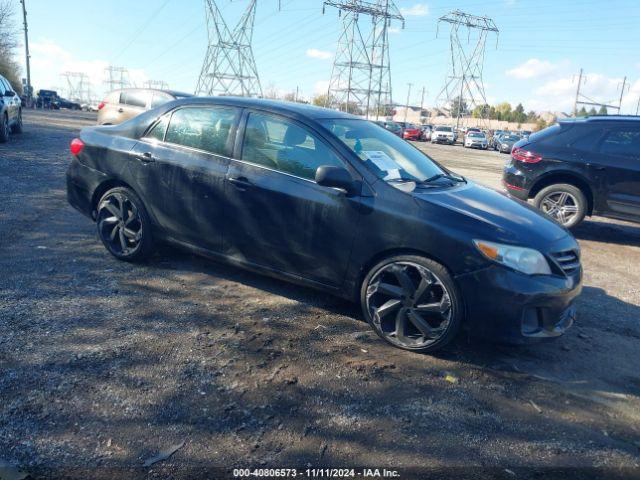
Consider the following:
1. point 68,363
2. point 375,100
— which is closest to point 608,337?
point 68,363

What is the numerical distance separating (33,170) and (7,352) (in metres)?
7.96

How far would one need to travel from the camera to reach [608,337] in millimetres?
4215

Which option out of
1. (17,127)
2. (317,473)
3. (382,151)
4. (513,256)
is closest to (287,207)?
(382,151)

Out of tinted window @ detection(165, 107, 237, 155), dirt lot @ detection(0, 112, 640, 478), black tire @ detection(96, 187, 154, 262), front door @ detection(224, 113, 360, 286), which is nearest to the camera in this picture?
dirt lot @ detection(0, 112, 640, 478)

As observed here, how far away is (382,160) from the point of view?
13.5 ft

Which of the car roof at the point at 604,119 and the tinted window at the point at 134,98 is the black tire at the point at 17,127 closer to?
the tinted window at the point at 134,98

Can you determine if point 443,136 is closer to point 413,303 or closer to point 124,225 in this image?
point 124,225

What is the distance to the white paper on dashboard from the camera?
4.00m

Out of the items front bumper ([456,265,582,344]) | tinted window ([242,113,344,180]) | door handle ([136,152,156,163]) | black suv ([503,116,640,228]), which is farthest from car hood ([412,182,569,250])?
black suv ([503,116,640,228])

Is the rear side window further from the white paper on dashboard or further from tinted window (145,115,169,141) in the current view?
tinted window (145,115,169,141)

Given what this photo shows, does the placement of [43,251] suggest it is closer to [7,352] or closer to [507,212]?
[7,352]

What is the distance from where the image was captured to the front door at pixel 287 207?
151 inches

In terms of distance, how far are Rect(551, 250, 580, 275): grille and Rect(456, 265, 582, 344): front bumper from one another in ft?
0.43

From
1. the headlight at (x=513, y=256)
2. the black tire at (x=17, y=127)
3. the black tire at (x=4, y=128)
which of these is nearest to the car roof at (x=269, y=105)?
the headlight at (x=513, y=256)
